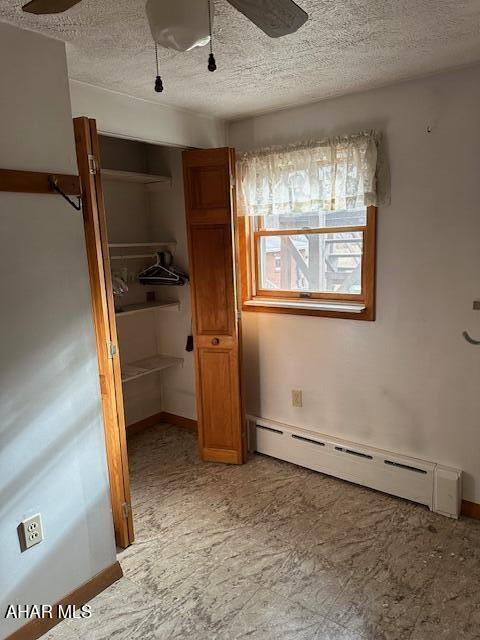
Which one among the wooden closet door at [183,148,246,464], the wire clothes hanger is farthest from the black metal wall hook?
the wire clothes hanger

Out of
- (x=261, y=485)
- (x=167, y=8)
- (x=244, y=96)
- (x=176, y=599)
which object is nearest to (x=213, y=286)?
(x=244, y=96)

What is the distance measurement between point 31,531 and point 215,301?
170 centimetres

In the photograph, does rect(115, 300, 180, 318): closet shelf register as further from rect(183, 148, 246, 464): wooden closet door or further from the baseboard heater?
the baseboard heater

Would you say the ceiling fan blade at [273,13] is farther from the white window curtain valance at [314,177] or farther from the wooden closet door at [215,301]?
the wooden closet door at [215,301]

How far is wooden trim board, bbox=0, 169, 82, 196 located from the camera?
5.34 ft

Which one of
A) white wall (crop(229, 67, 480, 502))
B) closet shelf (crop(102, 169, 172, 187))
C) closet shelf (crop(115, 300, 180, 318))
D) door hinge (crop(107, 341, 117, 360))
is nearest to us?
door hinge (crop(107, 341, 117, 360))

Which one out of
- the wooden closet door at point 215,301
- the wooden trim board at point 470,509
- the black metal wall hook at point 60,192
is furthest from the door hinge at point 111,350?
the wooden trim board at point 470,509

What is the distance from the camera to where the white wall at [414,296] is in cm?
230

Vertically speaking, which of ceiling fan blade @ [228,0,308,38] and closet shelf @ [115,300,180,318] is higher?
ceiling fan blade @ [228,0,308,38]

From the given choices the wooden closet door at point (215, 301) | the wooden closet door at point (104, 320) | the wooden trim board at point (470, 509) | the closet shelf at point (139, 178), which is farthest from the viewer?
the closet shelf at point (139, 178)

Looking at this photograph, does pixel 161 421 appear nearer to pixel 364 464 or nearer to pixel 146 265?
pixel 146 265

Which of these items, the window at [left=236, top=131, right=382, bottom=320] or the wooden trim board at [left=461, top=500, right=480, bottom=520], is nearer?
the wooden trim board at [left=461, top=500, right=480, bottom=520]

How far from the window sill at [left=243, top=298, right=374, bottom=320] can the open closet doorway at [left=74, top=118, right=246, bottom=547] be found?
26 cm

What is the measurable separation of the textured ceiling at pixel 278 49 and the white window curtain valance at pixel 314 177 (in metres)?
0.31
